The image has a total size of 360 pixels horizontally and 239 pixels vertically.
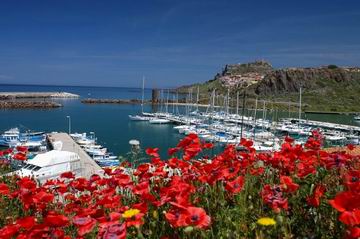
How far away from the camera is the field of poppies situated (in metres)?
1.83

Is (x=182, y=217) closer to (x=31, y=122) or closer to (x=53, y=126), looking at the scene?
(x=53, y=126)

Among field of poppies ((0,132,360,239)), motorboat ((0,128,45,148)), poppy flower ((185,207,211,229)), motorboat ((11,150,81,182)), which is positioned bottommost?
motorboat ((0,128,45,148))

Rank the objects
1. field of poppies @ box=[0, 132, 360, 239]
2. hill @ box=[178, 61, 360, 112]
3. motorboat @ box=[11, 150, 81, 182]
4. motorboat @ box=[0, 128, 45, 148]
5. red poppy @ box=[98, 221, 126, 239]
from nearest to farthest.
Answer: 1. red poppy @ box=[98, 221, 126, 239]
2. field of poppies @ box=[0, 132, 360, 239]
3. motorboat @ box=[11, 150, 81, 182]
4. motorboat @ box=[0, 128, 45, 148]
5. hill @ box=[178, 61, 360, 112]

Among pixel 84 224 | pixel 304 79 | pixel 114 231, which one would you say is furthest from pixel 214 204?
pixel 304 79

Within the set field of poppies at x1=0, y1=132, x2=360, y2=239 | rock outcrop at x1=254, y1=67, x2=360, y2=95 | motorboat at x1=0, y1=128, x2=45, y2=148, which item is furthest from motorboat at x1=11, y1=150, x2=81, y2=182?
rock outcrop at x1=254, y1=67, x2=360, y2=95

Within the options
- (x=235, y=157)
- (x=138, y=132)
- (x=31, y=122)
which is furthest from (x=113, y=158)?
(x=31, y=122)

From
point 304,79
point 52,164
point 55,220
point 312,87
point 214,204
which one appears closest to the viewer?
point 55,220

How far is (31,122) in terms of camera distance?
59344 mm

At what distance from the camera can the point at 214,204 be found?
2596 millimetres

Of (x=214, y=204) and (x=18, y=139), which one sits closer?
(x=214, y=204)

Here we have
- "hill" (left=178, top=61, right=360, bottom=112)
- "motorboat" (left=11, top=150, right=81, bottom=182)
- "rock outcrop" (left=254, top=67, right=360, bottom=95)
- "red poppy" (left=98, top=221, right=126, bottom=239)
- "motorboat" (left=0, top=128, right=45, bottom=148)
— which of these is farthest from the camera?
"rock outcrop" (left=254, top=67, right=360, bottom=95)

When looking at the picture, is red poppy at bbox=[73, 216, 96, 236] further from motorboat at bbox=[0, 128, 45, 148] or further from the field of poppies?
motorboat at bbox=[0, 128, 45, 148]

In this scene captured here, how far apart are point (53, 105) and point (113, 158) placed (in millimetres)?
64455

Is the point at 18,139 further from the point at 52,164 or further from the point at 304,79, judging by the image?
the point at 304,79
